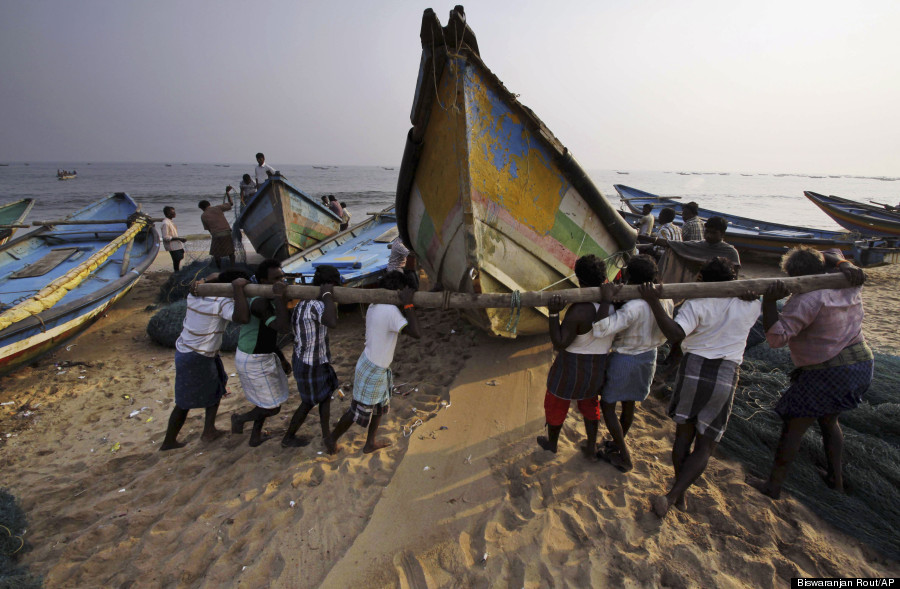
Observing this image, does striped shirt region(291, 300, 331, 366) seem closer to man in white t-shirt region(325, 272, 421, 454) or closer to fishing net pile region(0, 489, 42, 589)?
man in white t-shirt region(325, 272, 421, 454)

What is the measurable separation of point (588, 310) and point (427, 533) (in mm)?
1782

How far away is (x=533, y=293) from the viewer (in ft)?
9.86

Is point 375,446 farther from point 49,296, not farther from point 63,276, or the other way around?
point 63,276

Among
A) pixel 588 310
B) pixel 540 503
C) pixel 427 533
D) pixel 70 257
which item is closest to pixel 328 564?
pixel 427 533

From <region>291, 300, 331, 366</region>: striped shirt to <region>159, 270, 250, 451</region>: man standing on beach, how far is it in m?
0.39

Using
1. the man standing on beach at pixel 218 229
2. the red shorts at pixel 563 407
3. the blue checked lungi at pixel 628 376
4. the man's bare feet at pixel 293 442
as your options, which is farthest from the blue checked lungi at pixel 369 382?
the man standing on beach at pixel 218 229

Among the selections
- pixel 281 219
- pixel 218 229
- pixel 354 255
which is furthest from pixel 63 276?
pixel 354 255

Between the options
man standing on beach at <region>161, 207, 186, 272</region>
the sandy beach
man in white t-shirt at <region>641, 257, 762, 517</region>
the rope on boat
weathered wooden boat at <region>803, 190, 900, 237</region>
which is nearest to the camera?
the sandy beach

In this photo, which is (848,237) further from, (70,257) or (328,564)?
(70,257)

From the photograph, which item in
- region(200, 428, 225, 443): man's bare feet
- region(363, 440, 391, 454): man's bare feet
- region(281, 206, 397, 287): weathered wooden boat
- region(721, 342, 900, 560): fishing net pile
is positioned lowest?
region(200, 428, 225, 443): man's bare feet

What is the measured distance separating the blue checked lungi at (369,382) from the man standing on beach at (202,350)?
984 millimetres

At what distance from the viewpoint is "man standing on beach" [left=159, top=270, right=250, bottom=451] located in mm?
3344

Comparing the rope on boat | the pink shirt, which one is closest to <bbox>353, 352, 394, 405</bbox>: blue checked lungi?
the pink shirt

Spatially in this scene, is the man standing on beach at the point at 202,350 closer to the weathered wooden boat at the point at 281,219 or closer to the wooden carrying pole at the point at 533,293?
the wooden carrying pole at the point at 533,293
